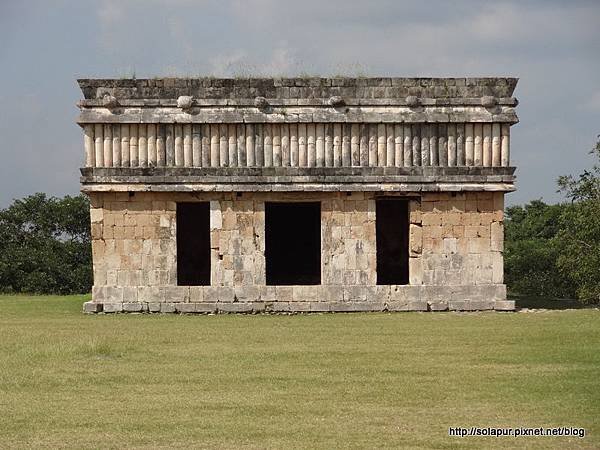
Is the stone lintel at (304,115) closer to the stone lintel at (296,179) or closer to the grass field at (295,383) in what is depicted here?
the stone lintel at (296,179)

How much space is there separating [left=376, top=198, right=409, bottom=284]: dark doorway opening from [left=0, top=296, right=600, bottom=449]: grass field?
9.95m

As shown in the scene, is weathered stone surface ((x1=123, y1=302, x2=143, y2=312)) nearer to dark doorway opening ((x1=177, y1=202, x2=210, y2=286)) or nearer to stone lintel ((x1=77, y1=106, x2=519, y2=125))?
stone lintel ((x1=77, y1=106, x2=519, y2=125))

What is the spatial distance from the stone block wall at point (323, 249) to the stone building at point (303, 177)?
0.03m

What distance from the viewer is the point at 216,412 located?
11312mm

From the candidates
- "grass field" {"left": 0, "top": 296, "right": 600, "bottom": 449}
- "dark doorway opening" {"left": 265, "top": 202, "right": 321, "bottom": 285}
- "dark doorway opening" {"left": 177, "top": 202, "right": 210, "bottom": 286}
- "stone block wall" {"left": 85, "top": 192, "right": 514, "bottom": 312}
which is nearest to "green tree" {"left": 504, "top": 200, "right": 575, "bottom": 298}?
"dark doorway opening" {"left": 265, "top": 202, "right": 321, "bottom": 285}

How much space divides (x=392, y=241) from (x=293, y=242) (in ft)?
9.52

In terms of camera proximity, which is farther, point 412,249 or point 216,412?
point 412,249

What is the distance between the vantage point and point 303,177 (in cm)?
2411

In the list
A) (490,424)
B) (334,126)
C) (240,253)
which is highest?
(334,126)

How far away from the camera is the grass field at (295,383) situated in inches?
404

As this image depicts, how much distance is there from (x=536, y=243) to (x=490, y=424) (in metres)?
29.0

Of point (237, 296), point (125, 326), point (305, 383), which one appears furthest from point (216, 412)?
point (237, 296)

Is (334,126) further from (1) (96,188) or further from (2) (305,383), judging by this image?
(2) (305,383)

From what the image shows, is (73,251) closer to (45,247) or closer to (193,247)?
(45,247)
